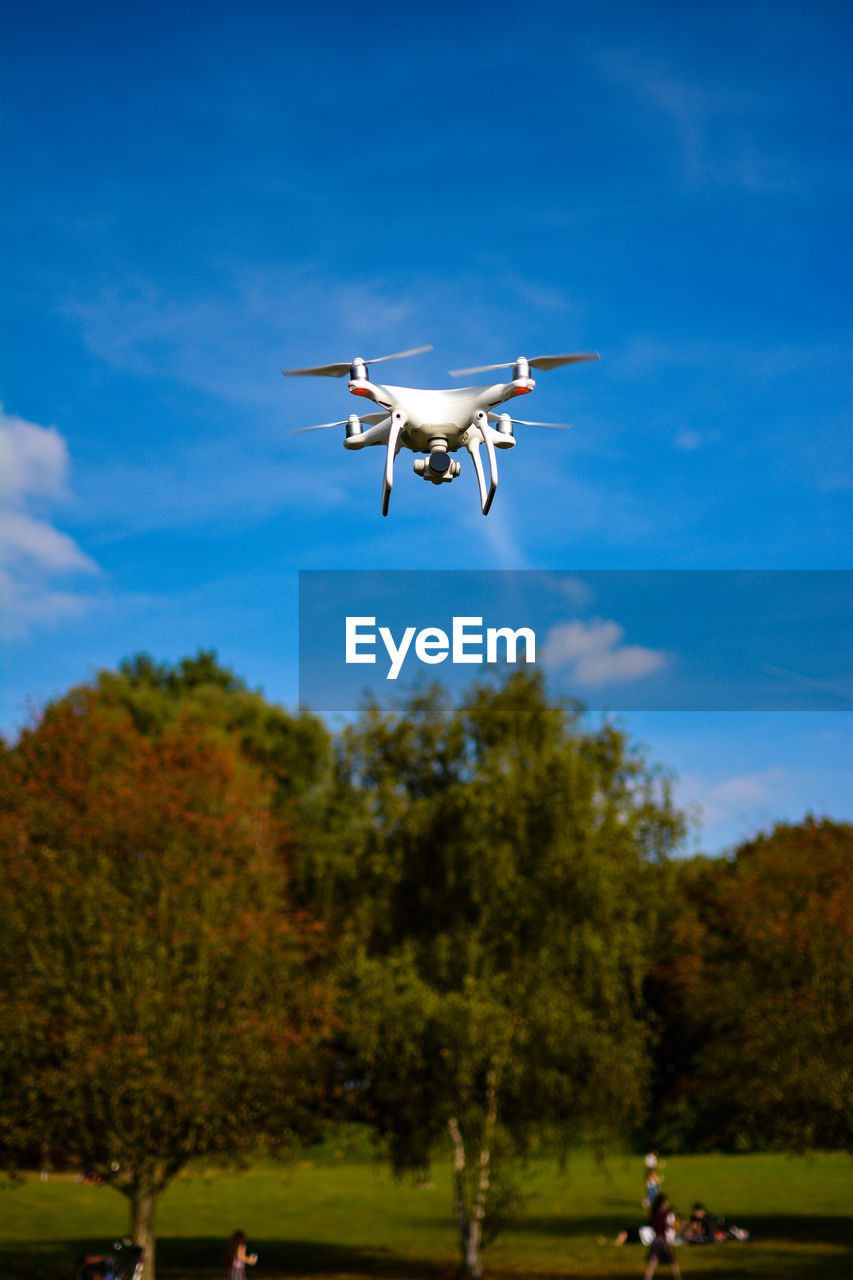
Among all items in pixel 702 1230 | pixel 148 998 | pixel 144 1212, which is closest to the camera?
pixel 148 998

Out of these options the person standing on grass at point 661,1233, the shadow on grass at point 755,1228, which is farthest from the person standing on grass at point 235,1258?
the shadow on grass at point 755,1228

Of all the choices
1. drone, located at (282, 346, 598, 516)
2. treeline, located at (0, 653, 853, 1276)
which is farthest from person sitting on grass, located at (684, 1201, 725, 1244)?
drone, located at (282, 346, 598, 516)

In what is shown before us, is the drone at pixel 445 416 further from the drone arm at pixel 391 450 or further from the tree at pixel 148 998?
the tree at pixel 148 998

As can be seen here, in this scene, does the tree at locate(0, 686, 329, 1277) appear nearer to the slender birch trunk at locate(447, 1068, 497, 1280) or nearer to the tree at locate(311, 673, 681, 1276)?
the tree at locate(311, 673, 681, 1276)

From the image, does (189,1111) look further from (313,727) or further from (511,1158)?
(313,727)

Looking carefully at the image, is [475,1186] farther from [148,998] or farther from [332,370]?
[332,370]

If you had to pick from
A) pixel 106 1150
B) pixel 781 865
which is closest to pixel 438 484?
pixel 106 1150

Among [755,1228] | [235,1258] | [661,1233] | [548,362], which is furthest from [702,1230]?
[548,362]
